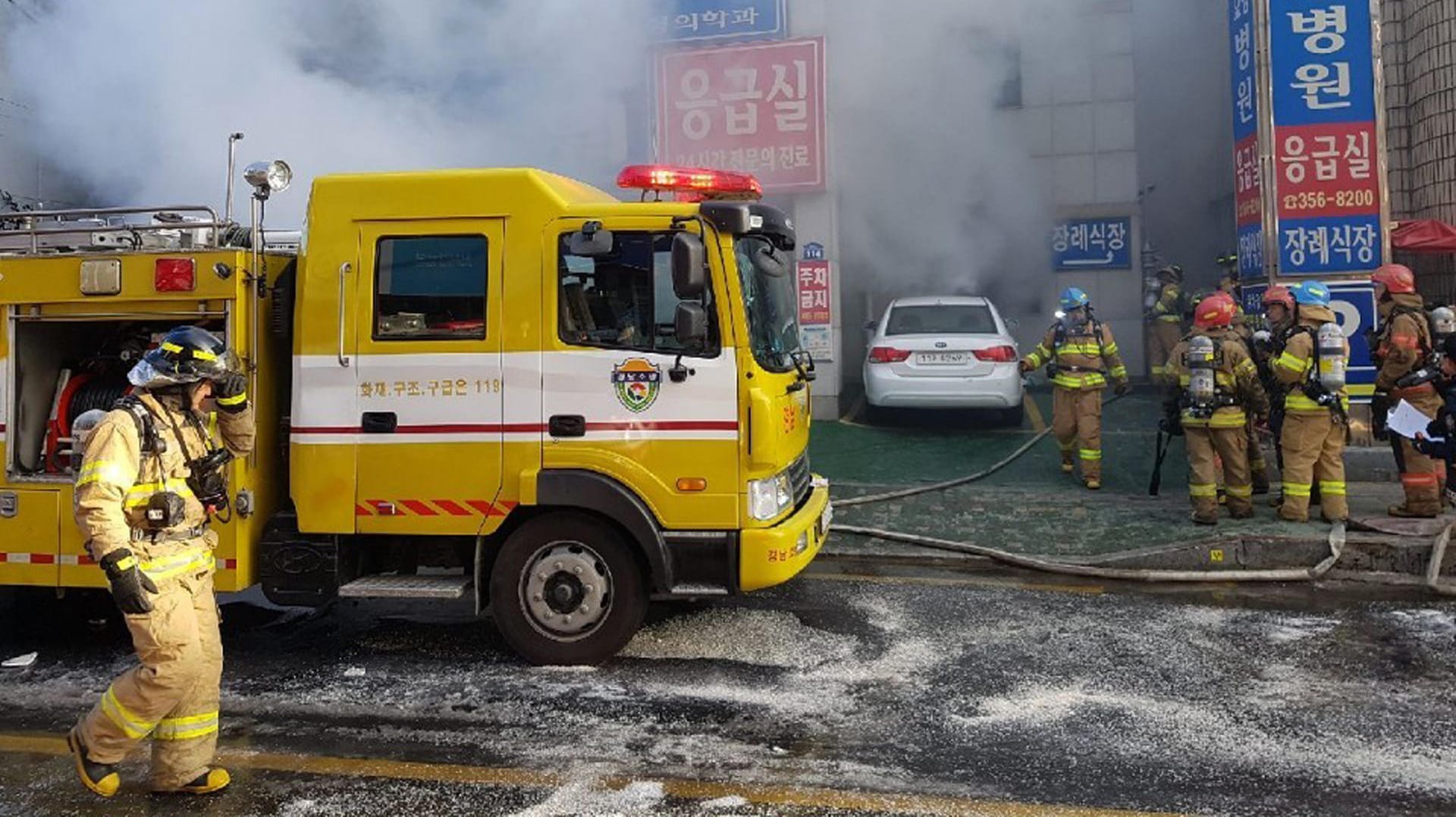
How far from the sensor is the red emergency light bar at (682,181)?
176 inches

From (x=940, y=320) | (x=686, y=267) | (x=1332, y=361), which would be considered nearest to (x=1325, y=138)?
(x=1332, y=361)

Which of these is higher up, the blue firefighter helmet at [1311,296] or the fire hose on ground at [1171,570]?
the blue firefighter helmet at [1311,296]

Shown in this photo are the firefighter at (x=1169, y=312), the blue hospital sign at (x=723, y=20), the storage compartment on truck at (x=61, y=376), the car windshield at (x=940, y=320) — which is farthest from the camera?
the firefighter at (x=1169, y=312)

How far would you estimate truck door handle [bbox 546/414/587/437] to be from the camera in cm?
426

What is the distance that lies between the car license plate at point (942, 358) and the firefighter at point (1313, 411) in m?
2.92

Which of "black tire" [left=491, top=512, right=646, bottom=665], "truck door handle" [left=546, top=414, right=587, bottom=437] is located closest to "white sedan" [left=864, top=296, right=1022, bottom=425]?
"black tire" [left=491, top=512, right=646, bottom=665]

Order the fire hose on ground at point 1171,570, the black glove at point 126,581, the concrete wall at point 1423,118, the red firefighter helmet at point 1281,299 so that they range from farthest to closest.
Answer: the concrete wall at point 1423,118 → the red firefighter helmet at point 1281,299 → the fire hose on ground at point 1171,570 → the black glove at point 126,581

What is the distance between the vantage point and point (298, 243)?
4.53 metres

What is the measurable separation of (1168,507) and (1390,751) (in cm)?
378

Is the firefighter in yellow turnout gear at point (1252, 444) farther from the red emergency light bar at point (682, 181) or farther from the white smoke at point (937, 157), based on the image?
the white smoke at point (937, 157)

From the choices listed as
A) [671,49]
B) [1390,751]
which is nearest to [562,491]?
[1390,751]

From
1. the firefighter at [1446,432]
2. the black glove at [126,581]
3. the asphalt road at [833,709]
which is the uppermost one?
the firefighter at [1446,432]

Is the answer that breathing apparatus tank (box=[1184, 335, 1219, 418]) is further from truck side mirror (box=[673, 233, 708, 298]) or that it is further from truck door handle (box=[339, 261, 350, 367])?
truck door handle (box=[339, 261, 350, 367])

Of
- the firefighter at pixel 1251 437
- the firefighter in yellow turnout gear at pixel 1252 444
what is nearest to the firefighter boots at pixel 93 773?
the firefighter at pixel 1251 437
